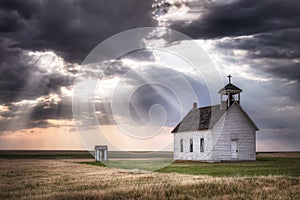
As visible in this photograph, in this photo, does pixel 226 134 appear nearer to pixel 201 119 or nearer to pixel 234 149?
pixel 234 149

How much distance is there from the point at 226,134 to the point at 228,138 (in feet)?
1.84

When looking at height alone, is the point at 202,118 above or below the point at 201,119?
above

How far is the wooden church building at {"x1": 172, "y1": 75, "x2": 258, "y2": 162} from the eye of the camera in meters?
49.9

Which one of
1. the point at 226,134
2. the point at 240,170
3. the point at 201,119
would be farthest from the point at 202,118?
the point at 240,170

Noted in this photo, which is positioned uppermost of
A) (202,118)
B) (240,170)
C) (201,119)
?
(202,118)

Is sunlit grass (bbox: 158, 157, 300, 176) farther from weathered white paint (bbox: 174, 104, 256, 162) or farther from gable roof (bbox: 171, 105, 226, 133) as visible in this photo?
gable roof (bbox: 171, 105, 226, 133)

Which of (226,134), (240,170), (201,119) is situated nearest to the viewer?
(240,170)

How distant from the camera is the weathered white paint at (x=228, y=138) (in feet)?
163

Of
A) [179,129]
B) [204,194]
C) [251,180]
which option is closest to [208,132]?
[179,129]

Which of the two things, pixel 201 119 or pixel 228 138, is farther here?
pixel 201 119

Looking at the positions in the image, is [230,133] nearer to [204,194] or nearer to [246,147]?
[246,147]

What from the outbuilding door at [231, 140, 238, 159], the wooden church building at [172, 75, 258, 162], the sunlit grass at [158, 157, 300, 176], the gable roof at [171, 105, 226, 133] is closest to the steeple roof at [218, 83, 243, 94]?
the wooden church building at [172, 75, 258, 162]

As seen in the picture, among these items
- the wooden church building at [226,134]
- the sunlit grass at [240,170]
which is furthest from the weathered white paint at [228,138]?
the sunlit grass at [240,170]

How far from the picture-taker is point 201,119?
54.4m
